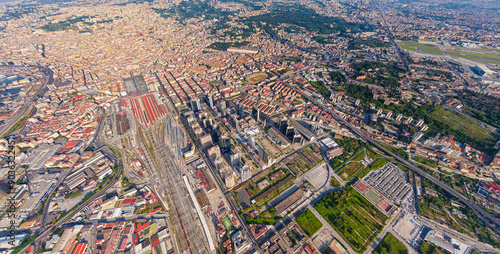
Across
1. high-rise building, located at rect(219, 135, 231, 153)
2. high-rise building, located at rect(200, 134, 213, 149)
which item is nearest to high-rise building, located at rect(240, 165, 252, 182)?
high-rise building, located at rect(219, 135, 231, 153)

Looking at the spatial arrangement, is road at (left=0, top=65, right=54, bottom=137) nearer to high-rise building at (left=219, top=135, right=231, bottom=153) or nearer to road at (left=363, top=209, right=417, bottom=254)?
high-rise building at (left=219, top=135, right=231, bottom=153)

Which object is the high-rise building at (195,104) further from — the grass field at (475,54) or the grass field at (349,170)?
the grass field at (475,54)

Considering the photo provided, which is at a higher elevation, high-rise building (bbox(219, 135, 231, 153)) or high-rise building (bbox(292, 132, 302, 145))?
high-rise building (bbox(292, 132, 302, 145))

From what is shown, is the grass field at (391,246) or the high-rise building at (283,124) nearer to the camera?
the grass field at (391,246)

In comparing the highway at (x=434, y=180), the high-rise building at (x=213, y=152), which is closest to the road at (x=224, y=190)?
the high-rise building at (x=213, y=152)

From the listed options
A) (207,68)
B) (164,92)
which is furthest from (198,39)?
(164,92)

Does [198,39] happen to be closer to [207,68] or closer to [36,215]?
[207,68]

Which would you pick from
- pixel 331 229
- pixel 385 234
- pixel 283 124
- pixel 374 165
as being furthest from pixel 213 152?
pixel 374 165
